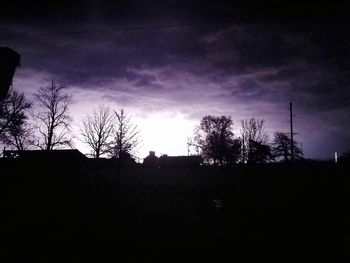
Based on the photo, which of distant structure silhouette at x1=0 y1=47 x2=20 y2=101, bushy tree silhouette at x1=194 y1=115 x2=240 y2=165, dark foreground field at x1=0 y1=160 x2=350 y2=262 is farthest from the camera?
bushy tree silhouette at x1=194 y1=115 x2=240 y2=165

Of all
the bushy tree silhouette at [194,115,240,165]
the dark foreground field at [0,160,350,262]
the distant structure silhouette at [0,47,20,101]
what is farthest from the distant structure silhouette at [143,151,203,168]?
the distant structure silhouette at [0,47,20,101]

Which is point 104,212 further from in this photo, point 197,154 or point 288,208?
point 197,154

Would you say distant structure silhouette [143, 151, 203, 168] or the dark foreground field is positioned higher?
distant structure silhouette [143, 151, 203, 168]

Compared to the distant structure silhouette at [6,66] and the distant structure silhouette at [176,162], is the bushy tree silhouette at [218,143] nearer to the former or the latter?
the distant structure silhouette at [176,162]

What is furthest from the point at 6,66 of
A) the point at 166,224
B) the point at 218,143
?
the point at 218,143

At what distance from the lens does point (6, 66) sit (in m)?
9.07

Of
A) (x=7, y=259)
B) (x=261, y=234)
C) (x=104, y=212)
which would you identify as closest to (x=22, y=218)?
(x=104, y=212)

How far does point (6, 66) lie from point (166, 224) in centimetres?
873

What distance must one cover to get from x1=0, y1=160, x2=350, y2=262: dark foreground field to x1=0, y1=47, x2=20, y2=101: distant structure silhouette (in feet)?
17.5

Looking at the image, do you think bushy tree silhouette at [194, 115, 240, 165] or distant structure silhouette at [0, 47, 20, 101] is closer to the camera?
distant structure silhouette at [0, 47, 20, 101]

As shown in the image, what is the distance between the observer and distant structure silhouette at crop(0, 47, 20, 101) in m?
8.89

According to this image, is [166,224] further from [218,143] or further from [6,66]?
[218,143]

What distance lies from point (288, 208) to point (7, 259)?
1160 cm

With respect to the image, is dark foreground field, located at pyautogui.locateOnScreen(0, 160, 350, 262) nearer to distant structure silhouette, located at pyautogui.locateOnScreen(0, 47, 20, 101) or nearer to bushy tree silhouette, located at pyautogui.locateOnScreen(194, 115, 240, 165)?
distant structure silhouette, located at pyautogui.locateOnScreen(0, 47, 20, 101)
